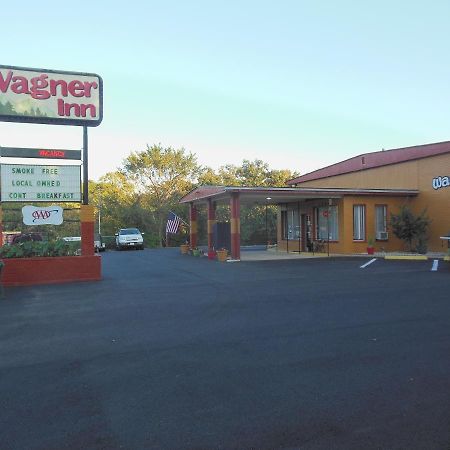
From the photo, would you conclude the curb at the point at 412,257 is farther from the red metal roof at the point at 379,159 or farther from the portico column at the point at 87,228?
the portico column at the point at 87,228

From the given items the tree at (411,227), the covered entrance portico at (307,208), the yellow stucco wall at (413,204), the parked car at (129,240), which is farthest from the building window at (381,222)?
the parked car at (129,240)

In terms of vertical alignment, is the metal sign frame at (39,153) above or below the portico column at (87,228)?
above

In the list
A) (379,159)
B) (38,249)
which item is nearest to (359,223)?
(379,159)

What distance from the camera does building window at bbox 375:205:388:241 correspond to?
2417 centimetres

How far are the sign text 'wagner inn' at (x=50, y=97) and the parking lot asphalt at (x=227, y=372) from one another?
643 centimetres

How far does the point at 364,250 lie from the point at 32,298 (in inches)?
678

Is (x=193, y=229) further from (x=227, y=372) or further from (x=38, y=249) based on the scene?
(x=227, y=372)

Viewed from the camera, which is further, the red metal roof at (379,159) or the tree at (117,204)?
the tree at (117,204)

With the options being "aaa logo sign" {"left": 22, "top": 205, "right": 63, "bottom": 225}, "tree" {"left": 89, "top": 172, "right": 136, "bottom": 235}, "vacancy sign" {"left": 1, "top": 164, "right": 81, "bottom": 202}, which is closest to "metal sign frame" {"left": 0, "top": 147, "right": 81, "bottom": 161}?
"vacancy sign" {"left": 1, "top": 164, "right": 81, "bottom": 202}

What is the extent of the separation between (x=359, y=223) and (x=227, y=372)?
20.1m

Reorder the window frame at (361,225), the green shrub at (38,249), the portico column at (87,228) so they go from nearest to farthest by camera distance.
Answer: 1. the green shrub at (38,249)
2. the portico column at (87,228)
3. the window frame at (361,225)

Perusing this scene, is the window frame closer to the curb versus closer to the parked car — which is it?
the curb

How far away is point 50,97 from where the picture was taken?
14727mm

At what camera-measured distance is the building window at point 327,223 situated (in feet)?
80.3
